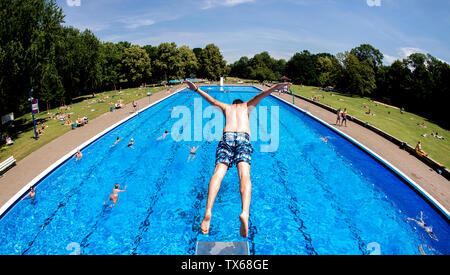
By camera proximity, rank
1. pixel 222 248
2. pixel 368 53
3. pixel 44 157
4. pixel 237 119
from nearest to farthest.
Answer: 1. pixel 222 248
2. pixel 237 119
3. pixel 44 157
4. pixel 368 53

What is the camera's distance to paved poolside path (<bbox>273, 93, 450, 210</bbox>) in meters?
10.5

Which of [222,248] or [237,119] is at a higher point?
[237,119]

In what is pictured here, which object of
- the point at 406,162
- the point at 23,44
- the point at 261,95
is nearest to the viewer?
the point at 261,95

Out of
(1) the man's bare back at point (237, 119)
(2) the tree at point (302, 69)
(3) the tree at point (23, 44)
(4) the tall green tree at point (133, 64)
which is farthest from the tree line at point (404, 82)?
(4) the tall green tree at point (133, 64)

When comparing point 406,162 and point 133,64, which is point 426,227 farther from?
point 133,64

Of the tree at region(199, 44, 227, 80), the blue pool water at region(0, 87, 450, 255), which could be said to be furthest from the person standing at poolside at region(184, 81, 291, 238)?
the tree at region(199, 44, 227, 80)

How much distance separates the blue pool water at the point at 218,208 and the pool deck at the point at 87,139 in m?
0.73

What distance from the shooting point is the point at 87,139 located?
A: 53.4ft

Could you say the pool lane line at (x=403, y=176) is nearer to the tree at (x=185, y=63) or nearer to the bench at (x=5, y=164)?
the bench at (x=5, y=164)

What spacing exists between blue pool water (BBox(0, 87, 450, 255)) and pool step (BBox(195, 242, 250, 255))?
4.08 meters

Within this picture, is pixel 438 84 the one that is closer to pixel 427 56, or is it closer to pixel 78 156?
pixel 427 56

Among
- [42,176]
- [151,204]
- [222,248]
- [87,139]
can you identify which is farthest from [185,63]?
[222,248]

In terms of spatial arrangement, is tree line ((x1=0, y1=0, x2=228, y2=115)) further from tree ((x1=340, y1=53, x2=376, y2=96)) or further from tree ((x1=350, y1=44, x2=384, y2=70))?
tree ((x1=350, y1=44, x2=384, y2=70))

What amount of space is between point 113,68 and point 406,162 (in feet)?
185
